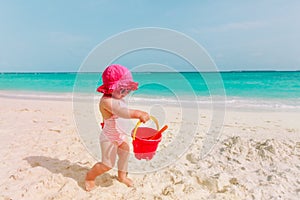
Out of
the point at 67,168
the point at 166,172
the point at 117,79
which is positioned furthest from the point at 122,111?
the point at 67,168

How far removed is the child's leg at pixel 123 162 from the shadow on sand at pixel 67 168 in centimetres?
14

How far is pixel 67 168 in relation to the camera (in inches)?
115

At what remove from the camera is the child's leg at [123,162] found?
8.18ft

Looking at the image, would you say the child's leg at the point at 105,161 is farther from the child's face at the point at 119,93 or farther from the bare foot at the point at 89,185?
the child's face at the point at 119,93

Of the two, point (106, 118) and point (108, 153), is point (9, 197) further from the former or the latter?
point (106, 118)

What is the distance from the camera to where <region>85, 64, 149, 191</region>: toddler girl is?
224 centimetres

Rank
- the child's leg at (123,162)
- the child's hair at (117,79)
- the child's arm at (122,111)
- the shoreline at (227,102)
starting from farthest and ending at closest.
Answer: the shoreline at (227,102), the child's leg at (123,162), the child's hair at (117,79), the child's arm at (122,111)

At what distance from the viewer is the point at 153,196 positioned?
2348 mm

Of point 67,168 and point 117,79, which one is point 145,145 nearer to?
point 117,79

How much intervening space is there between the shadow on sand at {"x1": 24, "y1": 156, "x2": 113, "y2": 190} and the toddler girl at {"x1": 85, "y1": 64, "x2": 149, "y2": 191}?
0.62 ft

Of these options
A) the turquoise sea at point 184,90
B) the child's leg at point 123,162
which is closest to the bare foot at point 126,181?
the child's leg at point 123,162

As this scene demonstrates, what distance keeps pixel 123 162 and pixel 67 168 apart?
0.79m

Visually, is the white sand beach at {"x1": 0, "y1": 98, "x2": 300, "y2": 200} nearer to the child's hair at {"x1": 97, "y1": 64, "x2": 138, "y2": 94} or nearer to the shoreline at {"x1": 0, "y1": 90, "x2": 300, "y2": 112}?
the child's hair at {"x1": 97, "y1": 64, "x2": 138, "y2": 94}

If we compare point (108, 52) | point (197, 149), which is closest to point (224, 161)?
point (197, 149)
